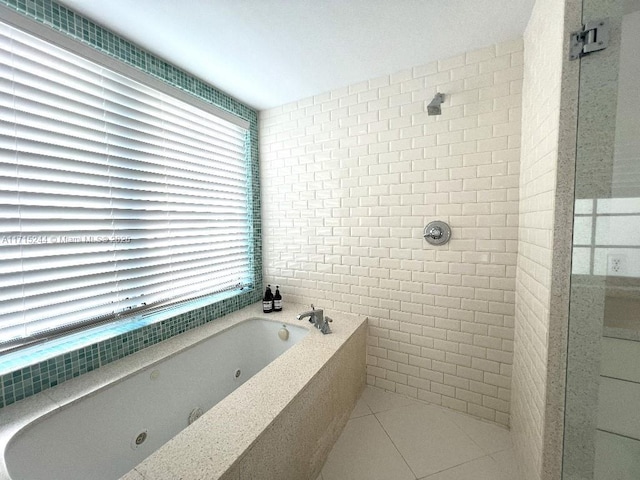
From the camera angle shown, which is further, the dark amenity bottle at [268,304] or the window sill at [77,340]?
the dark amenity bottle at [268,304]

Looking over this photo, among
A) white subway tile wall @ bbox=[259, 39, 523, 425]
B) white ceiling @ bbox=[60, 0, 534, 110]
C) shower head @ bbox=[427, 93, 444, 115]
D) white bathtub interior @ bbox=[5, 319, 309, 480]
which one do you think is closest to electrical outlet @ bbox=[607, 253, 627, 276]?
white subway tile wall @ bbox=[259, 39, 523, 425]

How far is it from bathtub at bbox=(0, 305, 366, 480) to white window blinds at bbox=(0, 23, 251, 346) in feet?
1.22

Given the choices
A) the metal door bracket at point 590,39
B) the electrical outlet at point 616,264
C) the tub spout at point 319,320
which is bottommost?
the tub spout at point 319,320

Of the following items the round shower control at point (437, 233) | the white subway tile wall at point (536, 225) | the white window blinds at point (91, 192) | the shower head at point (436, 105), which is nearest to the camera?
the white subway tile wall at point (536, 225)

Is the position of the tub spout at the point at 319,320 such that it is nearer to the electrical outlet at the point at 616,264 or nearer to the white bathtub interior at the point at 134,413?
the white bathtub interior at the point at 134,413

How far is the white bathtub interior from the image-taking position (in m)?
1.03

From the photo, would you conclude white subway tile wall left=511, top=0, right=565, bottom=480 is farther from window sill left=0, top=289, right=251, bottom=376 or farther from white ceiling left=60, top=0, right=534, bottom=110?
window sill left=0, top=289, right=251, bottom=376

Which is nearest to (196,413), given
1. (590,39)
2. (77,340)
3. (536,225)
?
(77,340)

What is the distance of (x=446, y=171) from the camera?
1.68 m

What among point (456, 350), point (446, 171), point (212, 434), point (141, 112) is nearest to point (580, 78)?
point (446, 171)

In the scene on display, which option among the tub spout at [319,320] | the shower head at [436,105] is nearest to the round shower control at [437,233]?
the shower head at [436,105]

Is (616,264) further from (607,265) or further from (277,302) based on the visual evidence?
(277,302)

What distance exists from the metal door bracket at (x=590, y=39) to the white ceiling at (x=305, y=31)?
51 centimetres

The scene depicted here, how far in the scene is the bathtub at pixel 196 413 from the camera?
0.91 meters
